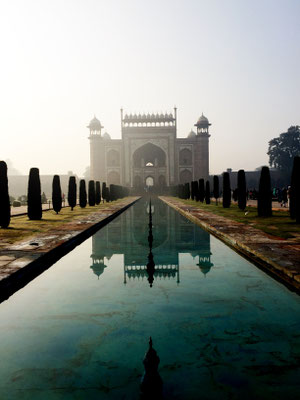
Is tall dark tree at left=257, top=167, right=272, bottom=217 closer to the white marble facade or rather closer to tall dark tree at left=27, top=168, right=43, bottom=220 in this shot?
tall dark tree at left=27, top=168, right=43, bottom=220

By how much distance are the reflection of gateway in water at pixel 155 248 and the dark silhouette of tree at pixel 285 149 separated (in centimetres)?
4351

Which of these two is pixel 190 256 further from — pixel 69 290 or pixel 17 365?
pixel 17 365

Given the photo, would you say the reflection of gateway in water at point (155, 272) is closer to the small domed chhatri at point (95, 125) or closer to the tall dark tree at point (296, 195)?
the tall dark tree at point (296, 195)

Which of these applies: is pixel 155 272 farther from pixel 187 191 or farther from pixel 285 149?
pixel 285 149

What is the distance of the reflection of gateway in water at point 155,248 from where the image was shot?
503 centimetres

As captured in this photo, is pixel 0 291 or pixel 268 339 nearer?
pixel 268 339

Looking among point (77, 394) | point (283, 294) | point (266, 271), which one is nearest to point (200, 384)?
point (77, 394)

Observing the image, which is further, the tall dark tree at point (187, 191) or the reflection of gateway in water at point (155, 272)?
the tall dark tree at point (187, 191)

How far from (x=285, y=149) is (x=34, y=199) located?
147 feet

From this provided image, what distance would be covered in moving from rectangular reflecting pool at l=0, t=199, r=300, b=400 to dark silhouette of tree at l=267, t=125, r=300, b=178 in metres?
48.0

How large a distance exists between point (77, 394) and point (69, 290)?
7.02 ft

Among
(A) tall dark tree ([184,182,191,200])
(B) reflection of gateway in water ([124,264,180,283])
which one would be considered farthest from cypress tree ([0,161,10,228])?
(A) tall dark tree ([184,182,191,200])

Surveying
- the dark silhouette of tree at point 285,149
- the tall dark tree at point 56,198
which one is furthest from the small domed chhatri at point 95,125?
the tall dark tree at point 56,198

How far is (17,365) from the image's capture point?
239 centimetres
